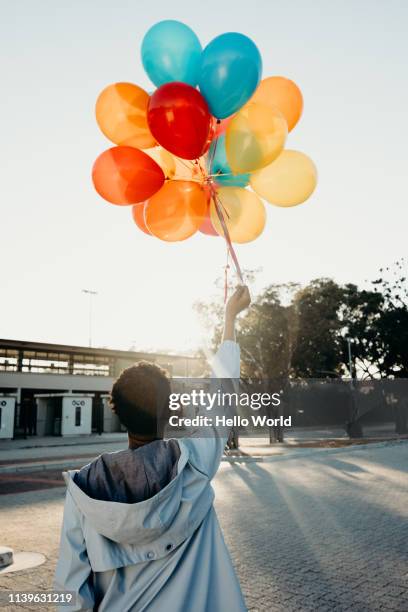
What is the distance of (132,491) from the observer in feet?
6.38

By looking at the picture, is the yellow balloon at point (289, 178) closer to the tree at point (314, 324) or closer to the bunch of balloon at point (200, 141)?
the bunch of balloon at point (200, 141)

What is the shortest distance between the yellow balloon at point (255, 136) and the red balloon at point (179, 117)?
0.20 meters

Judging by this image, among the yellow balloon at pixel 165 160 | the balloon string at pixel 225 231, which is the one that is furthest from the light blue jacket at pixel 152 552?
the yellow balloon at pixel 165 160

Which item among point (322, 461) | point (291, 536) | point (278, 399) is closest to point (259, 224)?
point (291, 536)

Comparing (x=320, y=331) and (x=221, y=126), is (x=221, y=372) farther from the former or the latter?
(x=320, y=331)

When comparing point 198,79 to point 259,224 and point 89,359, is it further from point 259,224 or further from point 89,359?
point 89,359

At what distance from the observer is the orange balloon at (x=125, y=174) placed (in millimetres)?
3807

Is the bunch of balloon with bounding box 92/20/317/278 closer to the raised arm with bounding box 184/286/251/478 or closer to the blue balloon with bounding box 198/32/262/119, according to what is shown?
the blue balloon with bounding box 198/32/262/119

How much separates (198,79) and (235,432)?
16.0 m

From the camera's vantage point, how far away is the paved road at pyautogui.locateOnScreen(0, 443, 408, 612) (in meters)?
4.81

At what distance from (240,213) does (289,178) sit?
0.46 metres

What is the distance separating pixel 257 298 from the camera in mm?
29344

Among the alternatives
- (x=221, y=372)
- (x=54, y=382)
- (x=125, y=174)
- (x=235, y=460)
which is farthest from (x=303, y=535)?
(x=54, y=382)

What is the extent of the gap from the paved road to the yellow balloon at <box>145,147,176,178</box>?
3.71 m
